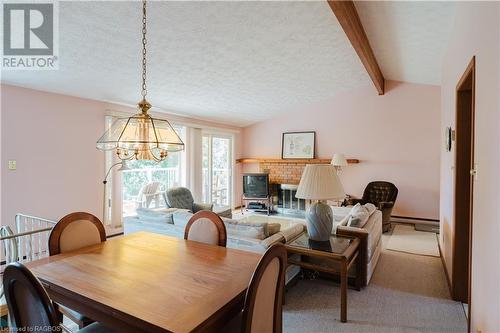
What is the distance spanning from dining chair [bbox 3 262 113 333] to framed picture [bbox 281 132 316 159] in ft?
21.0

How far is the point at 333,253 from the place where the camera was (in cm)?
249

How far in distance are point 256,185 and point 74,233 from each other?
539 centimetres

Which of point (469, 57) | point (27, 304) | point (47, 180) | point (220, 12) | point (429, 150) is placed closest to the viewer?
point (27, 304)

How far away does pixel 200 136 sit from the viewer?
6520 millimetres

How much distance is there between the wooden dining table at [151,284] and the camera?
1189mm

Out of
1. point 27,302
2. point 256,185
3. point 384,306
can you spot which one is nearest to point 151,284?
point 27,302

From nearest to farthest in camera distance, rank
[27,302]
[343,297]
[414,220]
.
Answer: [27,302], [343,297], [414,220]

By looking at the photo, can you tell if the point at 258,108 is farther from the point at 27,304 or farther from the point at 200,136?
the point at 27,304

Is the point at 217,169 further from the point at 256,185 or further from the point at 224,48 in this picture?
the point at 224,48

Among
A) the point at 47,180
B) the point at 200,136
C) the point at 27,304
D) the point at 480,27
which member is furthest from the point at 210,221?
the point at 200,136

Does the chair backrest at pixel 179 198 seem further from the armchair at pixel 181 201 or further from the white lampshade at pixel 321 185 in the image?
the white lampshade at pixel 321 185

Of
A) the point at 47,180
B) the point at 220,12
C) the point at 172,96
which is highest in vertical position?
the point at 220,12

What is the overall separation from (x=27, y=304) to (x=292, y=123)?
6.72 meters

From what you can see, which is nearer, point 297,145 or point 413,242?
point 413,242
